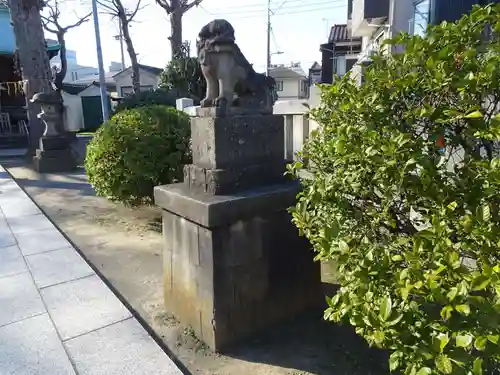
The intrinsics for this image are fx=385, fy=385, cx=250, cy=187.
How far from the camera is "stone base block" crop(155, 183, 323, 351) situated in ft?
8.20

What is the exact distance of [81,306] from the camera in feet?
10.0

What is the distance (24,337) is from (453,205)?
2.79 metres

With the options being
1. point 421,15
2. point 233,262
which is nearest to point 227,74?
point 233,262

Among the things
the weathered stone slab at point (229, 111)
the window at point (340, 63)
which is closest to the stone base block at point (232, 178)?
the weathered stone slab at point (229, 111)

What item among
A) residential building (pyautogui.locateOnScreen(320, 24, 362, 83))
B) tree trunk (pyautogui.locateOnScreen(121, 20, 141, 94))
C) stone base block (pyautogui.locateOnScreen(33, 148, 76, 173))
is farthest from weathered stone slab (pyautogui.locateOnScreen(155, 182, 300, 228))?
residential building (pyautogui.locateOnScreen(320, 24, 362, 83))

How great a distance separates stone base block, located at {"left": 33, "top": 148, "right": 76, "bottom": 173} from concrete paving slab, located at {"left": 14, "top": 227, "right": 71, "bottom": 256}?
5.83 meters

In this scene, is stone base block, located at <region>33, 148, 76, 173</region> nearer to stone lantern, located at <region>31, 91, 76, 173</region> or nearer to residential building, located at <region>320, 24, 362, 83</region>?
stone lantern, located at <region>31, 91, 76, 173</region>

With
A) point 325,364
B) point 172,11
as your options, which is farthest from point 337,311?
point 172,11

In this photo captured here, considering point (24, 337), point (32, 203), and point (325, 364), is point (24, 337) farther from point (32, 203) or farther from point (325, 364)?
point (32, 203)

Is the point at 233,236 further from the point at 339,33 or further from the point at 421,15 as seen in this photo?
the point at 339,33

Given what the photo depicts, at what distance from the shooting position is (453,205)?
4.83 ft

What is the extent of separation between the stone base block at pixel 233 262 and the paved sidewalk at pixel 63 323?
0.38 metres

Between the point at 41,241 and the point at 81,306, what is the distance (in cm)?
194

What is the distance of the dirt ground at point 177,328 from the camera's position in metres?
2.44
